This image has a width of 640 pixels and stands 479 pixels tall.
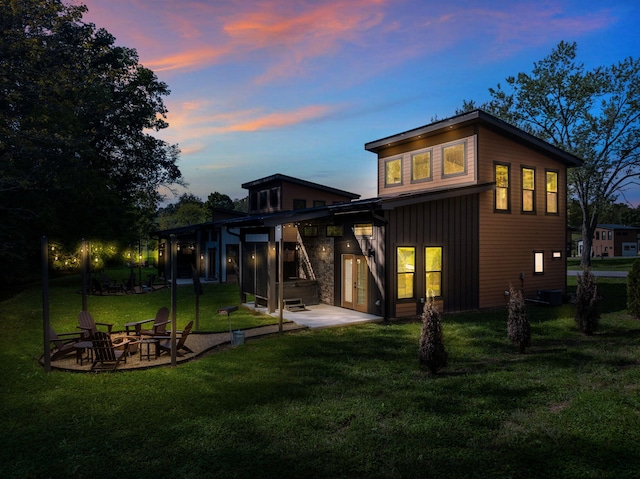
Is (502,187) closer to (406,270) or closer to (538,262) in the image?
(538,262)

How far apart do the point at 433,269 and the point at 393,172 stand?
650 cm

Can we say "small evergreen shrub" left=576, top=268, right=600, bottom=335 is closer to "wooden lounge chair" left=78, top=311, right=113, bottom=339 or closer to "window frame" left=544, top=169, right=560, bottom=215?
"window frame" left=544, top=169, right=560, bottom=215

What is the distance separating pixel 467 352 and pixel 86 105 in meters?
24.7

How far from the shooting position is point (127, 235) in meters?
27.8

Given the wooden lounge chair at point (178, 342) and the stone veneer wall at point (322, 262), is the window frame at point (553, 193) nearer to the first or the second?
the stone veneer wall at point (322, 262)

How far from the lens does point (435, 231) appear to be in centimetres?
1465

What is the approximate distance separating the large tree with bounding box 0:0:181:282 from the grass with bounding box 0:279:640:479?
1132 cm

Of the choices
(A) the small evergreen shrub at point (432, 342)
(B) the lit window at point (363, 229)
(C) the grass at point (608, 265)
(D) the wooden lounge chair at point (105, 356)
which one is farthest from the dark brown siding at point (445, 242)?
(C) the grass at point (608, 265)

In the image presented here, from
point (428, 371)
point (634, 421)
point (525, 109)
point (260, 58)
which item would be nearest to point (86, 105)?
point (260, 58)

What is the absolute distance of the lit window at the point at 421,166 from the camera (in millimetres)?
17578

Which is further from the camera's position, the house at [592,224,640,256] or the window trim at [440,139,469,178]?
the house at [592,224,640,256]

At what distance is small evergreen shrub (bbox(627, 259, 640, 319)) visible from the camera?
44.4 feet

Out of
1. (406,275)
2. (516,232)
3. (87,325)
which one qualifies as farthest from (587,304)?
(87,325)

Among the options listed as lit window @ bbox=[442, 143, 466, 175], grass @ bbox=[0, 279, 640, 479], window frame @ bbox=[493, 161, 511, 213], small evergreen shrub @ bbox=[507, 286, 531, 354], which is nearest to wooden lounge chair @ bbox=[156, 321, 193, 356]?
grass @ bbox=[0, 279, 640, 479]
